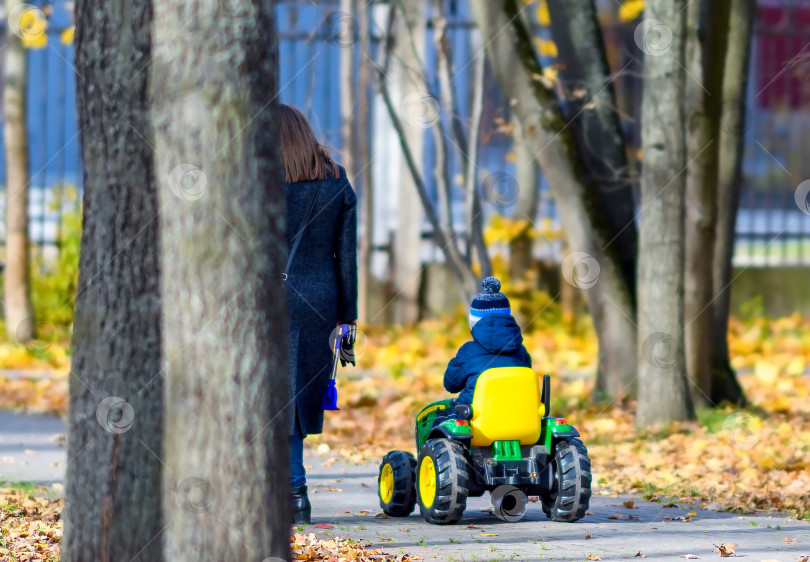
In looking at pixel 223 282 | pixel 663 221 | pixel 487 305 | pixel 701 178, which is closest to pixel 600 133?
pixel 701 178

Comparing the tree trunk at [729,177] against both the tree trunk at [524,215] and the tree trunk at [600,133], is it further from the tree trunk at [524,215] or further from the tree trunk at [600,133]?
the tree trunk at [524,215]

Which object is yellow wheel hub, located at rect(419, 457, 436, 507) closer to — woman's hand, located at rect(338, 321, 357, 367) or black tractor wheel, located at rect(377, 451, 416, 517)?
black tractor wheel, located at rect(377, 451, 416, 517)

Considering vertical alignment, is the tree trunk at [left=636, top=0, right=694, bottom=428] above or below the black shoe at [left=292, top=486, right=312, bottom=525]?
above

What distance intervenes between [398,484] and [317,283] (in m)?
0.91

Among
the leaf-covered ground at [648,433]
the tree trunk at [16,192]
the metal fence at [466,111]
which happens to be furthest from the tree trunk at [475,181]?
the tree trunk at [16,192]

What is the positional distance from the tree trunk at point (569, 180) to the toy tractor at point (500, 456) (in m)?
3.78

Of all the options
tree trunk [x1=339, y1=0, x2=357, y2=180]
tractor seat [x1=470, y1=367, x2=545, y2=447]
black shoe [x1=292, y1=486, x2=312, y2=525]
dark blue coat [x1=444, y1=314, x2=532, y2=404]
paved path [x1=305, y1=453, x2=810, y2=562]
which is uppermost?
tree trunk [x1=339, y1=0, x2=357, y2=180]

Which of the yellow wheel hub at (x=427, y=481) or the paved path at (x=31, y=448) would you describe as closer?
the yellow wheel hub at (x=427, y=481)

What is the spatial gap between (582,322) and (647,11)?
6.45 meters

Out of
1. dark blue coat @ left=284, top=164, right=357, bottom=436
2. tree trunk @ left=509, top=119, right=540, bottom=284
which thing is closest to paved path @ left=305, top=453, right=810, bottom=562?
dark blue coat @ left=284, top=164, right=357, bottom=436

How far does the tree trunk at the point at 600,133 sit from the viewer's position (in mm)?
9000

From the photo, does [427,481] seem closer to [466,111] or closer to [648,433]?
[648,433]

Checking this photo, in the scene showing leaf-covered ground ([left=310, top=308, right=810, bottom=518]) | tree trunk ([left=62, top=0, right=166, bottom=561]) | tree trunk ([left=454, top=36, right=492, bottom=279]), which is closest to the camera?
tree trunk ([left=62, top=0, right=166, bottom=561])

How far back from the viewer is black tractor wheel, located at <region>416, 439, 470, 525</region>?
16.6 ft
